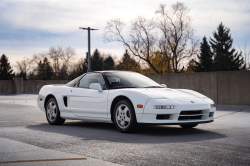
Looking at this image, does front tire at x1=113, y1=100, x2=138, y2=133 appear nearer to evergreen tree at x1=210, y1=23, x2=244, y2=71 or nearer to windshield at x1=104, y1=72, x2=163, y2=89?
windshield at x1=104, y1=72, x2=163, y2=89

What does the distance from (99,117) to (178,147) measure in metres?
2.90

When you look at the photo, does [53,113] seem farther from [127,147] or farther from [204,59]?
[204,59]

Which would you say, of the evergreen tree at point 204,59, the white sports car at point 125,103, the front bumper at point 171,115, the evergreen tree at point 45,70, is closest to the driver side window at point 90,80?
the white sports car at point 125,103

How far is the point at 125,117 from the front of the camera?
24.1 feet

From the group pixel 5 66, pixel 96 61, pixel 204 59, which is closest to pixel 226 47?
pixel 204 59

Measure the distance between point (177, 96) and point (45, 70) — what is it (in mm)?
81360

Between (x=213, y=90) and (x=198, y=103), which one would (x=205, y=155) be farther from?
(x=213, y=90)

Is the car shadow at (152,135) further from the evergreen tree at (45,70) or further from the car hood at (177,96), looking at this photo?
the evergreen tree at (45,70)

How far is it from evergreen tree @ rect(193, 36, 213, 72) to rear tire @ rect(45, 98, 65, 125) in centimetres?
5117

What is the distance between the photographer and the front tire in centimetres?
720

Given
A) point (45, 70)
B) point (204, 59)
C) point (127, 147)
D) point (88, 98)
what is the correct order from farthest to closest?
point (45, 70), point (204, 59), point (88, 98), point (127, 147)

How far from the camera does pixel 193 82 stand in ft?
63.5

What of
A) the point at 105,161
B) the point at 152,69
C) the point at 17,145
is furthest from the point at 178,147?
the point at 152,69

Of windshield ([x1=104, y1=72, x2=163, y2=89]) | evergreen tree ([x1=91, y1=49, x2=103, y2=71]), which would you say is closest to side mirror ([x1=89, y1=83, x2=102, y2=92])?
windshield ([x1=104, y1=72, x2=163, y2=89])
